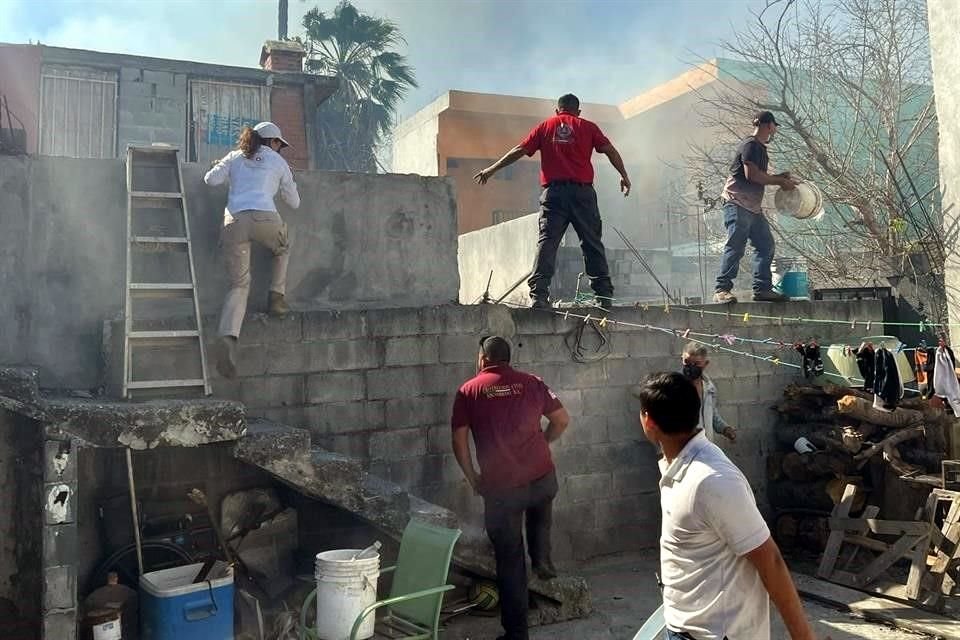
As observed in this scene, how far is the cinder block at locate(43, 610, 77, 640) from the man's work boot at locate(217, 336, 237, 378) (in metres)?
1.78

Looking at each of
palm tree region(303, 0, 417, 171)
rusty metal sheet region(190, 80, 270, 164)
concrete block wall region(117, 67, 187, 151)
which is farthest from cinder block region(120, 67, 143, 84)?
palm tree region(303, 0, 417, 171)

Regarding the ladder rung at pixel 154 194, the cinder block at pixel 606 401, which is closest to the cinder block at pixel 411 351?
the cinder block at pixel 606 401

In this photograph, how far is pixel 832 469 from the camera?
22.2 feet

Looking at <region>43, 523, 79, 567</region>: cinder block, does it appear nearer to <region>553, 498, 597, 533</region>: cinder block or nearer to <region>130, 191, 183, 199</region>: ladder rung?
<region>130, 191, 183, 199</region>: ladder rung

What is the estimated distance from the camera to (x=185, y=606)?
14.3 feet

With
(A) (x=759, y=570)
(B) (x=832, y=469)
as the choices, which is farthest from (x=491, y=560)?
(B) (x=832, y=469)

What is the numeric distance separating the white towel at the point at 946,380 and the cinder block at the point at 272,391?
16.9 feet

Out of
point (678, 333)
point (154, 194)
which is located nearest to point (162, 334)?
point (154, 194)

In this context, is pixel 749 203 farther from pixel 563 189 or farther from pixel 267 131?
pixel 267 131

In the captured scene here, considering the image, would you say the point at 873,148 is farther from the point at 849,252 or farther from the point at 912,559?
the point at 912,559

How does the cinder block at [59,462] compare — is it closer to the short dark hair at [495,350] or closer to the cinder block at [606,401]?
the short dark hair at [495,350]

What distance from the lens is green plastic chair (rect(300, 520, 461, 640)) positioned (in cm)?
397

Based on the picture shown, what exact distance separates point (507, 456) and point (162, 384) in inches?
91.9

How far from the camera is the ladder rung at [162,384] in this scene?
4.88 m
